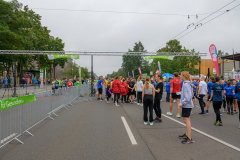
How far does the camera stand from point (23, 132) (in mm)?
5934

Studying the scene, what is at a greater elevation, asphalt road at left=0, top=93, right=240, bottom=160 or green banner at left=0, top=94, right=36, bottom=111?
green banner at left=0, top=94, right=36, bottom=111

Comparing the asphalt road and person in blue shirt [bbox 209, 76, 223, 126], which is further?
person in blue shirt [bbox 209, 76, 223, 126]

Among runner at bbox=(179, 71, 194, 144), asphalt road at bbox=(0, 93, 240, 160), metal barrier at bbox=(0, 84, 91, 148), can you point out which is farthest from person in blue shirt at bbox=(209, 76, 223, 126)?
metal barrier at bbox=(0, 84, 91, 148)

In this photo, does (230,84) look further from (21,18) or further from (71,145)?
(21,18)

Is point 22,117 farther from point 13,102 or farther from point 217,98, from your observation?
point 217,98

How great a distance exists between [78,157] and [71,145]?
0.88 metres

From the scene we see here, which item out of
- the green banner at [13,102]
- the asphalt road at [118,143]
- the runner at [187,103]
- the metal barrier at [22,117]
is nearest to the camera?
the asphalt road at [118,143]

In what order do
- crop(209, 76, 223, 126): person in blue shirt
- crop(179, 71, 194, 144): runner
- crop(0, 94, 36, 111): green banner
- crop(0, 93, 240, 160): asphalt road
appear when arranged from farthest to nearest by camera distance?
crop(209, 76, 223, 126): person in blue shirt
crop(179, 71, 194, 144): runner
crop(0, 94, 36, 111): green banner
crop(0, 93, 240, 160): asphalt road

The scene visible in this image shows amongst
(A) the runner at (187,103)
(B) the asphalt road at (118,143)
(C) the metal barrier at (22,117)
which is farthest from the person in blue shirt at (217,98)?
(C) the metal barrier at (22,117)

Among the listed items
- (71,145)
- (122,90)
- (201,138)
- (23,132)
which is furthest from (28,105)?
(122,90)

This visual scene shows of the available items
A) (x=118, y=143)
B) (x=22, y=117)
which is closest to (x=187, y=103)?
(x=118, y=143)

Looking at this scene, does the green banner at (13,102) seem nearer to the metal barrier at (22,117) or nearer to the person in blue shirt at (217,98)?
the metal barrier at (22,117)

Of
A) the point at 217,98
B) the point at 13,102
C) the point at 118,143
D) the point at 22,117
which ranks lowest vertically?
the point at 118,143

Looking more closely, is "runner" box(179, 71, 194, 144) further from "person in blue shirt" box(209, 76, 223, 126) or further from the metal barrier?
the metal barrier
